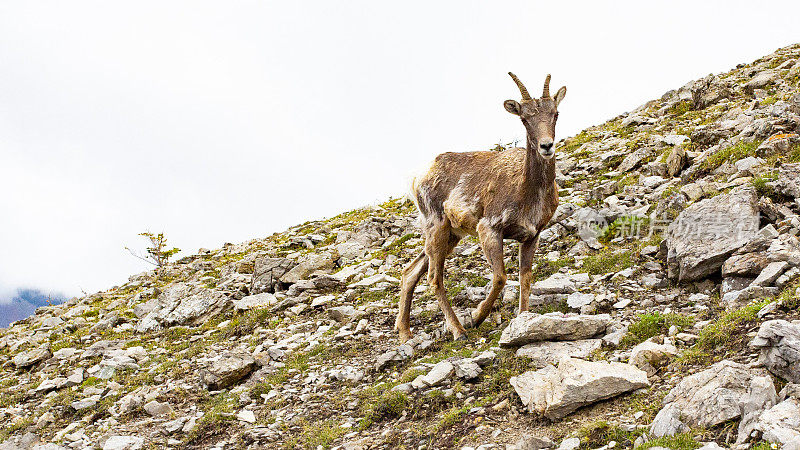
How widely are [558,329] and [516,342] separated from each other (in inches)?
24.0

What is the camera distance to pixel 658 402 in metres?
5.33

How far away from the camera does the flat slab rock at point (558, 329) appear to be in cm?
743

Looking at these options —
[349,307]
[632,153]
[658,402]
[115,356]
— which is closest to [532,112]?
[658,402]

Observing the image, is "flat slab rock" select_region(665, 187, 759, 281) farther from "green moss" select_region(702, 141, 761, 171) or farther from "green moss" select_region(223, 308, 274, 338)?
"green moss" select_region(223, 308, 274, 338)

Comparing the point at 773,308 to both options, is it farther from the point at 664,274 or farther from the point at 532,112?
the point at 532,112

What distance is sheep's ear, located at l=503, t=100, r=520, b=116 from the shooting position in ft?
29.1

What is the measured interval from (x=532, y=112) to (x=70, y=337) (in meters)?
13.9

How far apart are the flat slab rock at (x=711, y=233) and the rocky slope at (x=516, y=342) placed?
0.03 m

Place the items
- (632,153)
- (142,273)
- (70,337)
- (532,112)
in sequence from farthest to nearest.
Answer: (142,273) → (632,153) → (70,337) → (532,112)

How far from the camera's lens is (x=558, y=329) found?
743 centimetres

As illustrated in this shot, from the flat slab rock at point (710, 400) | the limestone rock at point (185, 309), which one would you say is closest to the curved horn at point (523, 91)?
the flat slab rock at point (710, 400)

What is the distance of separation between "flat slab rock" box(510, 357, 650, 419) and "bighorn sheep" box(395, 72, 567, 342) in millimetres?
2891

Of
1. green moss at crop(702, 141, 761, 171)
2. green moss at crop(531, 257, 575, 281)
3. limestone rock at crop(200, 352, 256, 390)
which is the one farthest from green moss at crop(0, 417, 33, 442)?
green moss at crop(702, 141, 761, 171)

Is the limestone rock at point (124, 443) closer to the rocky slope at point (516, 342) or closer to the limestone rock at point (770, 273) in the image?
the rocky slope at point (516, 342)
